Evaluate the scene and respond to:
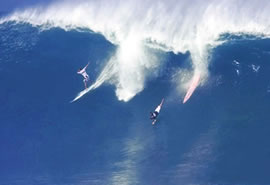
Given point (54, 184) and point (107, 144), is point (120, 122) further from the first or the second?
point (54, 184)

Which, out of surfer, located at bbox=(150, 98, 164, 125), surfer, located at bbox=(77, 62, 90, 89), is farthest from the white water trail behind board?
surfer, located at bbox=(150, 98, 164, 125)

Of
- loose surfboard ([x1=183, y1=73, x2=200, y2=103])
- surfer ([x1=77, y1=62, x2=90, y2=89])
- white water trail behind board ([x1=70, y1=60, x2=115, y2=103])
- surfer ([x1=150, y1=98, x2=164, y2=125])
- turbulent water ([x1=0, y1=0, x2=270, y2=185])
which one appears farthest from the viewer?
white water trail behind board ([x1=70, y1=60, x2=115, y2=103])

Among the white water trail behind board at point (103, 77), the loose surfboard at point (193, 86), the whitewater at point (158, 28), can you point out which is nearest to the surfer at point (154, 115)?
the loose surfboard at point (193, 86)

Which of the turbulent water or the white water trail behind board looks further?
the white water trail behind board

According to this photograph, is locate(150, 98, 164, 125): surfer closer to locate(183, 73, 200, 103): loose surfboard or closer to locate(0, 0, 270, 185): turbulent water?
locate(0, 0, 270, 185): turbulent water

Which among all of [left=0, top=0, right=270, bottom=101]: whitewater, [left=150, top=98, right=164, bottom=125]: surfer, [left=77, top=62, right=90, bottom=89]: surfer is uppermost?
[left=0, top=0, right=270, bottom=101]: whitewater

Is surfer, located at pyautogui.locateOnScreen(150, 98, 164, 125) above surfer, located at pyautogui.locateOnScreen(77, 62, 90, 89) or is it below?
below

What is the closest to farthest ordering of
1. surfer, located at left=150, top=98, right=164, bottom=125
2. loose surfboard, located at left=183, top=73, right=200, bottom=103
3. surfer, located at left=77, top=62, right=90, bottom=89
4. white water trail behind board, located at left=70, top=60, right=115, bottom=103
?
1. surfer, located at left=150, top=98, right=164, bottom=125
2. loose surfboard, located at left=183, top=73, right=200, bottom=103
3. surfer, located at left=77, top=62, right=90, bottom=89
4. white water trail behind board, located at left=70, top=60, right=115, bottom=103

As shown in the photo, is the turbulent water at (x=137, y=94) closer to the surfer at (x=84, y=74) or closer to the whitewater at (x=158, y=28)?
the whitewater at (x=158, y=28)
